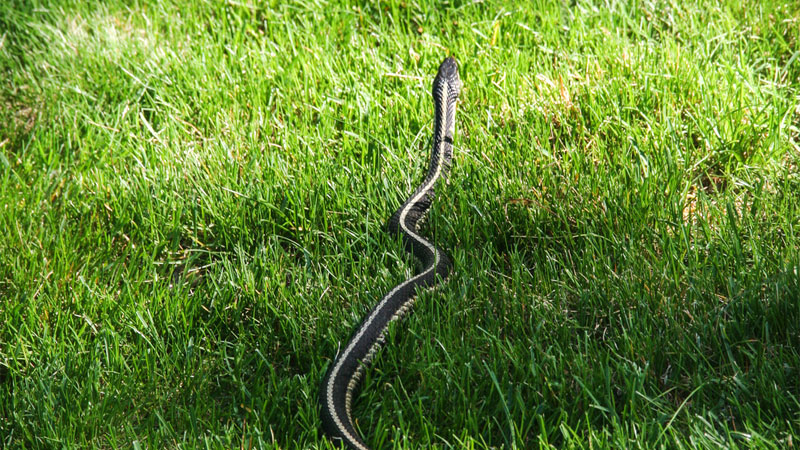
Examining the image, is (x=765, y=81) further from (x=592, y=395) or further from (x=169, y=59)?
(x=169, y=59)

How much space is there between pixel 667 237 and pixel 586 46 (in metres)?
1.78

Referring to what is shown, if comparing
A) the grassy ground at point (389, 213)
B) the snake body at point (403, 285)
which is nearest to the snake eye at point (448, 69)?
the snake body at point (403, 285)

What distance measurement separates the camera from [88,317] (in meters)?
3.32

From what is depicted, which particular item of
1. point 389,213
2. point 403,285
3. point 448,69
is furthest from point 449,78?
point 403,285

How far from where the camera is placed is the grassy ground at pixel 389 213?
2799 millimetres

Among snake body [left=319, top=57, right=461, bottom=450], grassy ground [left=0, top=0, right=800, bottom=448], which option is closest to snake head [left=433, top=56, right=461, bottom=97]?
snake body [left=319, top=57, right=461, bottom=450]

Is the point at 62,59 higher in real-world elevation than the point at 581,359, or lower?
higher

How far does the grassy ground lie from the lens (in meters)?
2.80

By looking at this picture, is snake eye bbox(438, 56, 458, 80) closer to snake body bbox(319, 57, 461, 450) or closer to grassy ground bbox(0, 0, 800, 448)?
snake body bbox(319, 57, 461, 450)

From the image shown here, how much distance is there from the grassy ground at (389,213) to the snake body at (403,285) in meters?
0.08

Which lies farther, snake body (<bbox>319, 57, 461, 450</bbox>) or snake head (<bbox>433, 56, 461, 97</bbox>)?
snake head (<bbox>433, 56, 461, 97</bbox>)

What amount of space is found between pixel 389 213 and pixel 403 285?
605 millimetres

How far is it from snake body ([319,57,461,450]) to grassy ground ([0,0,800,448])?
0.08 metres

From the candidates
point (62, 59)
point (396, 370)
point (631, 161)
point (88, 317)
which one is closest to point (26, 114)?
point (62, 59)
